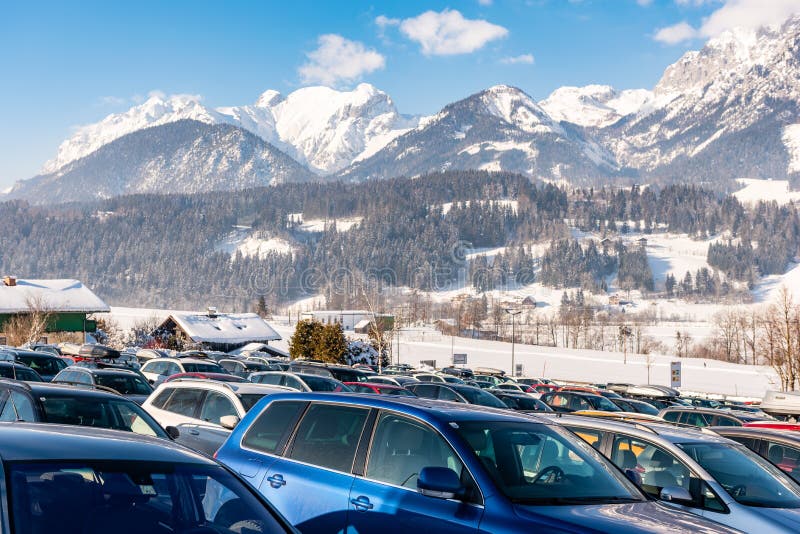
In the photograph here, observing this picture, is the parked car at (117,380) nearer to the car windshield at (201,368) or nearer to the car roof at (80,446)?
the car windshield at (201,368)

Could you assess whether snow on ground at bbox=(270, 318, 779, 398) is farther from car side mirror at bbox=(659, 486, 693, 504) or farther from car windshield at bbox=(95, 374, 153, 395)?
car side mirror at bbox=(659, 486, 693, 504)

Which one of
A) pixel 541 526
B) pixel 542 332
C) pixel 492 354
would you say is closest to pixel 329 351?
pixel 541 526

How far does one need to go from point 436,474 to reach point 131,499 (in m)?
1.96

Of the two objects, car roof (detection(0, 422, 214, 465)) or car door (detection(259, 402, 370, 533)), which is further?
car door (detection(259, 402, 370, 533))

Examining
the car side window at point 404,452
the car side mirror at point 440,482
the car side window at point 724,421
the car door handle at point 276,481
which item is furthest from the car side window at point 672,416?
the car side mirror at point 440,482

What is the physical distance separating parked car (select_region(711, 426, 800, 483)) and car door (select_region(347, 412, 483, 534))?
526 centimetres

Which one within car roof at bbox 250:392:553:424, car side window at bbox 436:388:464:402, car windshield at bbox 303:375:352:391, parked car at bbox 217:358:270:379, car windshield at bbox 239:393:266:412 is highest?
car roof at bbox 250:392:553:424

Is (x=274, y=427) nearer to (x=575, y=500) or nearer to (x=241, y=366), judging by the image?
(x=575, y=500)

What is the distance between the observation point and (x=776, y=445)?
1003 centimetres

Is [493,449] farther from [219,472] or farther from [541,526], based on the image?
[219,472]

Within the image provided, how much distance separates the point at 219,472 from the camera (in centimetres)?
450

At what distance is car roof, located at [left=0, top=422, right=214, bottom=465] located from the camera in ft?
13.3

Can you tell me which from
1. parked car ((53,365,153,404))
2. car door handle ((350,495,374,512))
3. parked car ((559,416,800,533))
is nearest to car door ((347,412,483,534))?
car door handle ((350,495,374,512))

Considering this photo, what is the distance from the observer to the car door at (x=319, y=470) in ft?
20.7
